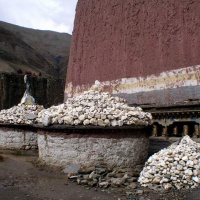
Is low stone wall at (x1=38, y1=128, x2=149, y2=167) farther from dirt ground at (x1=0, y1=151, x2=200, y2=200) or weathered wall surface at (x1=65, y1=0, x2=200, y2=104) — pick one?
weathered wall surface at (x1=65, y1=0, x2=200, y2=104)

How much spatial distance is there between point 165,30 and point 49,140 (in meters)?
4.80

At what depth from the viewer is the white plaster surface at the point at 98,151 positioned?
219 inches

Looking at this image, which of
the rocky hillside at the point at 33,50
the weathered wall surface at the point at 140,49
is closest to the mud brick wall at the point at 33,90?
the weathered wall surface at the point at 140,49

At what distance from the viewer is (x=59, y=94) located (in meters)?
20.6

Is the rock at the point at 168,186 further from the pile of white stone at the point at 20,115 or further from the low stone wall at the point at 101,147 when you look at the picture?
the pile of white stone at the point at 20,115

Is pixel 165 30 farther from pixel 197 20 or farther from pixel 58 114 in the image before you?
pixel 58 114

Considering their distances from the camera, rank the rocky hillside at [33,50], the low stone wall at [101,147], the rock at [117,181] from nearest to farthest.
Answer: the rock at [117,181], the low stone wall at [101,147], the rocky hillside at [33,50]

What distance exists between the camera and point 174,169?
4.64 metres

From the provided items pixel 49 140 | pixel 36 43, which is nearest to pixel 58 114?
pixel 49 140

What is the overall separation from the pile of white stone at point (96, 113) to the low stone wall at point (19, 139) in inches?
80.4

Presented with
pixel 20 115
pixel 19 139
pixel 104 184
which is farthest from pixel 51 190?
pixel 20 115

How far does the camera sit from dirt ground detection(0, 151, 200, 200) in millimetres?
4211

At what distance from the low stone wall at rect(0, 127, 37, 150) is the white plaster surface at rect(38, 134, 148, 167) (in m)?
2.42

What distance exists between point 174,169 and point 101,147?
140 centimetres
